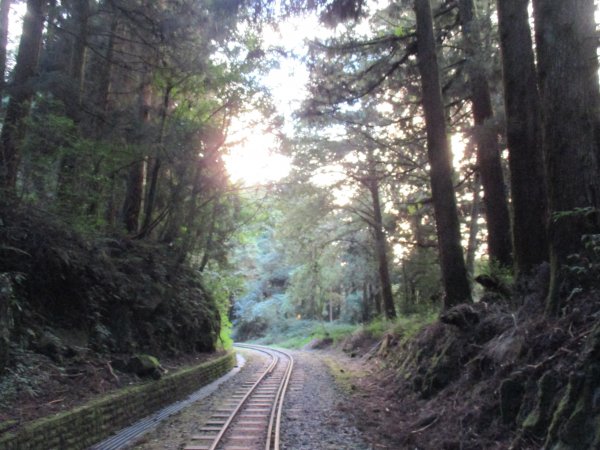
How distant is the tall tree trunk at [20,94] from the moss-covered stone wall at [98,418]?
13.9 ft

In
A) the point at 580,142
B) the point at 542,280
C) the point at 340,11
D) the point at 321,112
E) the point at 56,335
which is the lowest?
the point at 56,335

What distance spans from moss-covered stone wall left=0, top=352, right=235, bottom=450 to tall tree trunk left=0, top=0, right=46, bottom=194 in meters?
4.23

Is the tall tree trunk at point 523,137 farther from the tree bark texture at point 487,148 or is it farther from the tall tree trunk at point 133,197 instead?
the tall tree trunk at point 133,197

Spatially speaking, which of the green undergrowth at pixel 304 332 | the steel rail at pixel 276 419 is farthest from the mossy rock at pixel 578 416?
the green undergrowth at pixel 304 332

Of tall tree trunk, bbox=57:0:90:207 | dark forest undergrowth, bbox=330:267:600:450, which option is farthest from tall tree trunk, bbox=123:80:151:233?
dark forest undergrowth, bbox=330:267:600:450

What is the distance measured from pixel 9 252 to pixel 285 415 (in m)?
5.99

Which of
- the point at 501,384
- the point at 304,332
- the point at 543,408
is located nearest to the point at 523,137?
the point at 501,384

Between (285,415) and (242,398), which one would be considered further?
(242,398)

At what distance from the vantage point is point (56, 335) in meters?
9.02

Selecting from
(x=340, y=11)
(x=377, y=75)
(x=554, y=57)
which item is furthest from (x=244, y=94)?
(x=554, y=57)

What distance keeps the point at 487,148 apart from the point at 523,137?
9.75ft

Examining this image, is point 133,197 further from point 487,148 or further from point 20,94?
point 487,148

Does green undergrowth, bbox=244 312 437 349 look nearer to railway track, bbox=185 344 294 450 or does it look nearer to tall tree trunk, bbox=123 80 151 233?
railway track, bbox=185 344 294 450

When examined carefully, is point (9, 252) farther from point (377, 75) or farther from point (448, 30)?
point (448, 30)
